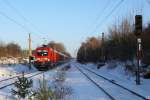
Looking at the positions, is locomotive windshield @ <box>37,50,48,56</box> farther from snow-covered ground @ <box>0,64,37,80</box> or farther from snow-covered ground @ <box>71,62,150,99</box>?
snow-covered ground @ <box>71,62,150,99</box>

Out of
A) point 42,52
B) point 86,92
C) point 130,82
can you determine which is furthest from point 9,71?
point 86,92

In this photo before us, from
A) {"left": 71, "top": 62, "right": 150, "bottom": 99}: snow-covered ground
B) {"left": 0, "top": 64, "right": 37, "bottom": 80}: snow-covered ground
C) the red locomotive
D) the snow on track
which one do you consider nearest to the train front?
the red locomotive

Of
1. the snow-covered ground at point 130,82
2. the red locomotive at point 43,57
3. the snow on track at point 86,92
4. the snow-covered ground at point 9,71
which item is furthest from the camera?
the red locomotive at point 43,57

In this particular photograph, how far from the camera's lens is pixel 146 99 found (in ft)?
57.1

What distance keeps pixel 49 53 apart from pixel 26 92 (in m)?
42.0

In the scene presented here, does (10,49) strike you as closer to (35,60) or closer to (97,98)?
(35,60)

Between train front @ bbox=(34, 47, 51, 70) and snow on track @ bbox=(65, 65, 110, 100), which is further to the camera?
train front @ bbox=(34, 47, 51, 70)

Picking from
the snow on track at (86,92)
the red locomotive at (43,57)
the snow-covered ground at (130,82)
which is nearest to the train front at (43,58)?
the red locomotive at (43,57)

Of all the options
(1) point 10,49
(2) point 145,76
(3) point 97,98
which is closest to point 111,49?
(2) point 145,76

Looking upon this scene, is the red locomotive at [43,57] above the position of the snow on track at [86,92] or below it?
above

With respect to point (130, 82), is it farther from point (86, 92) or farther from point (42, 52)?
point (42, 52)

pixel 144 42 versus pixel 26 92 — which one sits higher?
pixel 144 42

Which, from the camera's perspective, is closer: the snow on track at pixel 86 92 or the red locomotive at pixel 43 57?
the snow on track at pixel 86 92

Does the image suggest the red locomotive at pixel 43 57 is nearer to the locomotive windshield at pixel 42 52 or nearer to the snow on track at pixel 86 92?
the locomotive windshield at pixel 42 52
